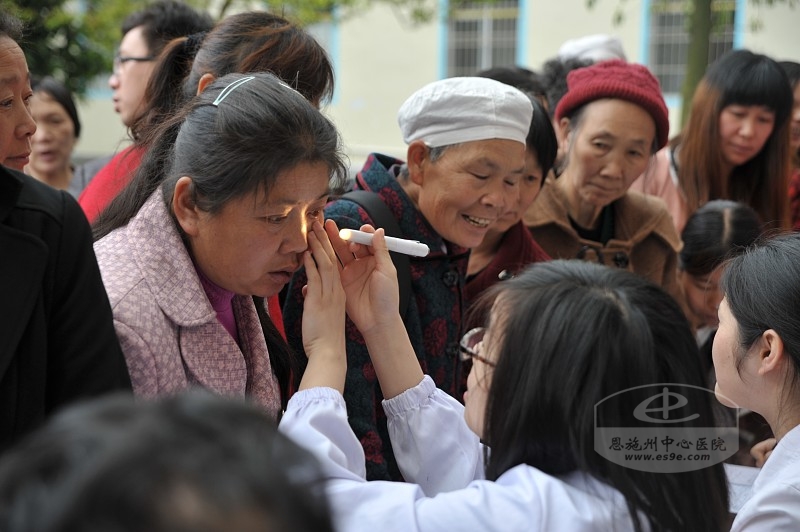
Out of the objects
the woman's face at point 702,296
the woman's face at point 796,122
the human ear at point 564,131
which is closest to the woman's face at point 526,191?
the human ear at point 564,131

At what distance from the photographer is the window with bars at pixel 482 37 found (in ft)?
51.3

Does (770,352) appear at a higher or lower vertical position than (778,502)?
higher

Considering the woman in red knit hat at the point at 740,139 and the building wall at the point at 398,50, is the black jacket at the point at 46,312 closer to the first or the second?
the woman in red knit hat at the point at 740,139

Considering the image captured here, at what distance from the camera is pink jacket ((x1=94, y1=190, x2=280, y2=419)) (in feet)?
6.44

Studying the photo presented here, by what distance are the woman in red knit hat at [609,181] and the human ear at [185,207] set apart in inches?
74.0

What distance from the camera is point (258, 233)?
2.15 m

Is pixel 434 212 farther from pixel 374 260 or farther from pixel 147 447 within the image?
pixel 147 447

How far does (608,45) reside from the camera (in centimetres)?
507

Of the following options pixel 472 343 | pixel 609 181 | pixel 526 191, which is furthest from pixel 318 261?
pixel 609 181

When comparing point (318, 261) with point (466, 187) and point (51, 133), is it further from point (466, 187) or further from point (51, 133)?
point (51, 133)

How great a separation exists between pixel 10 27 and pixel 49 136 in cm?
306

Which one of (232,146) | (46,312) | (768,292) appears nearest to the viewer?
(46,312)

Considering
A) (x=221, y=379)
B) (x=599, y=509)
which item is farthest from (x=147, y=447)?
(x=221, y=379)

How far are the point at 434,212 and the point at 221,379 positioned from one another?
1.00 m
